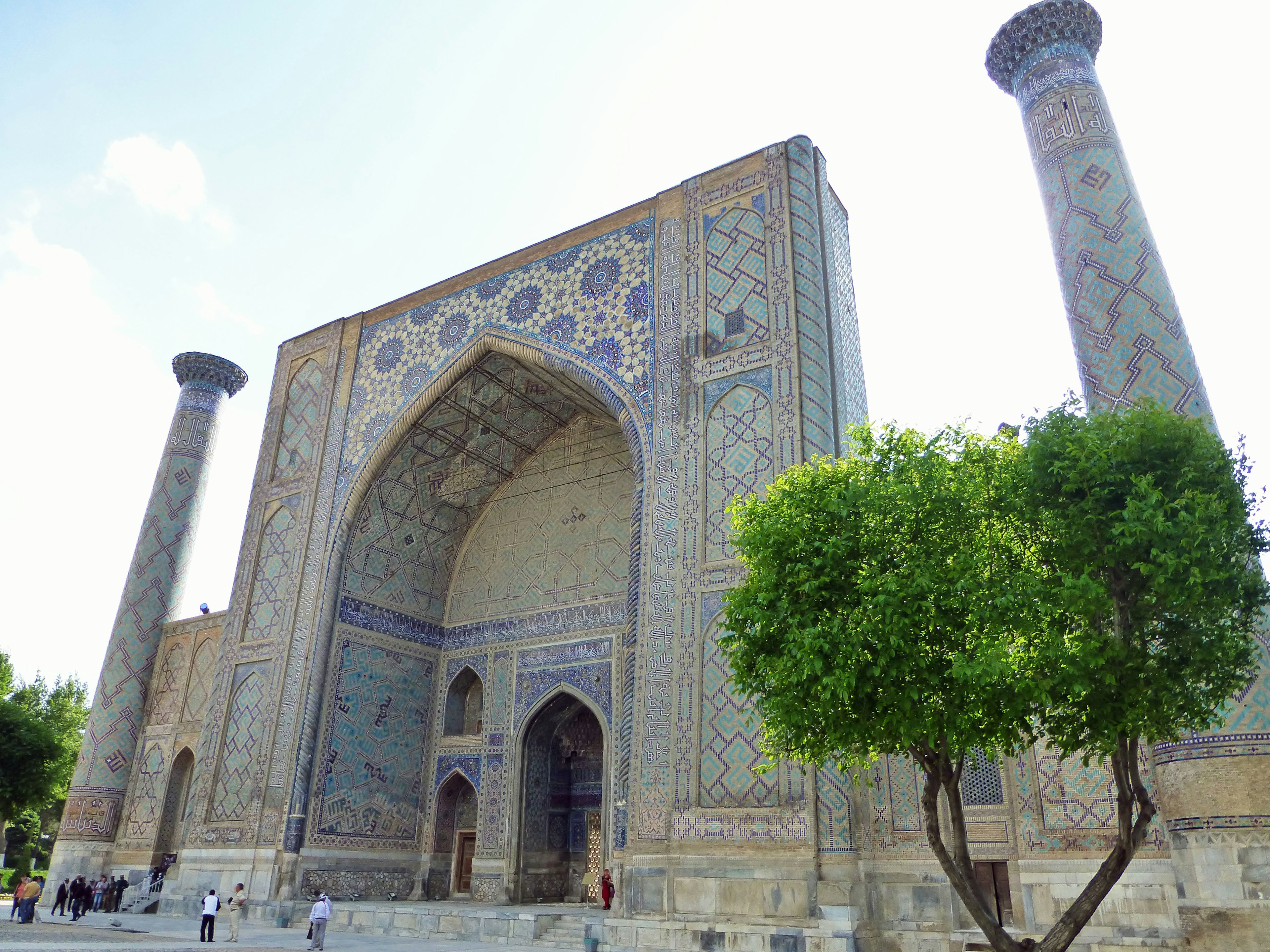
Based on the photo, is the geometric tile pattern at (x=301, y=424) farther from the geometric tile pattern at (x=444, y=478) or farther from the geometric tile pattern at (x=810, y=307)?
the geometric tile pattern at (x=810, y=307)

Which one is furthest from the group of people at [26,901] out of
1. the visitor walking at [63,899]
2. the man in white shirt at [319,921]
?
the man in white shirt at [319,921]

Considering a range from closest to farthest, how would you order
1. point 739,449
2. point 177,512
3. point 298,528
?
point 739,449 → point 298,528 → point 177,512

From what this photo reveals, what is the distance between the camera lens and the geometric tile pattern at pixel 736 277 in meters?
9.68

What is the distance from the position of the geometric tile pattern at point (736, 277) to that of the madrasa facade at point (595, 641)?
40 mm

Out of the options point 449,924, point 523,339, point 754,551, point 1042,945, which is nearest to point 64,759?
point 449,924

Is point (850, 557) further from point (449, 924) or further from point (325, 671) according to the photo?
point (325, 671)

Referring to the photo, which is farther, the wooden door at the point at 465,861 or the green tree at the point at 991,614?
the wooden door at the point at 465,861

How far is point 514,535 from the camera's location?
1291cm

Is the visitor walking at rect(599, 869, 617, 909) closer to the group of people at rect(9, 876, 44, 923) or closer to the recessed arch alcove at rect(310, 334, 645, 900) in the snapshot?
the recessed arch alcove at rect(310, 334, 645, 900)

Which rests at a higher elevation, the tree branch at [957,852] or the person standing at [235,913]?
the tree branch at [957,852]

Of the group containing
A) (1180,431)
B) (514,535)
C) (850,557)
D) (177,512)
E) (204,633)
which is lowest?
(850,557)

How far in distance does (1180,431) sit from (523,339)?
7894mm

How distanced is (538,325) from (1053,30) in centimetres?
638

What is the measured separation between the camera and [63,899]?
11.6 metres
